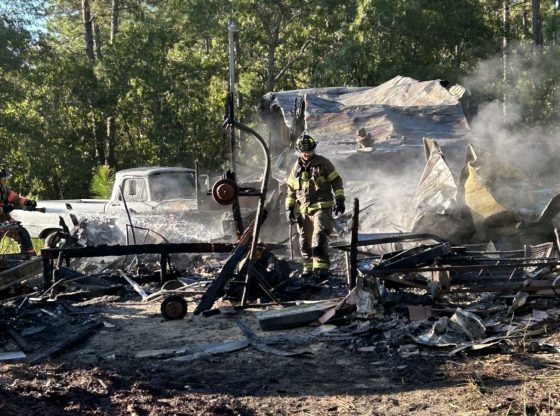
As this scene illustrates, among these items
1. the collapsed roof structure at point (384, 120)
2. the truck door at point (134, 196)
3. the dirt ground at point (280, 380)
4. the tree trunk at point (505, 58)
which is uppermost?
the tree trunk at point (505, 58)

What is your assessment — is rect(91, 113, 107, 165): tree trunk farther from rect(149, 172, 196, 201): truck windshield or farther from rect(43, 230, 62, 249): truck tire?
rect(43, 230, 62, 249): truck tire

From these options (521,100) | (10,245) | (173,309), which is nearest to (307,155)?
(173,309)

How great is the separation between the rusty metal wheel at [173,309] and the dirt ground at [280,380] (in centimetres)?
61

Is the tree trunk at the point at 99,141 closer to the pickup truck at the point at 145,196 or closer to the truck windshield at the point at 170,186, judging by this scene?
the pickup truck at the point at 145,196

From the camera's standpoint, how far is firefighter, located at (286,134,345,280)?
842 cm

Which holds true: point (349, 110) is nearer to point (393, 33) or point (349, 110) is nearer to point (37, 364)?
point (37, 364)

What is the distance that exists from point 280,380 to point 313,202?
4060 mm

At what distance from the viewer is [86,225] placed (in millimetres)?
11516

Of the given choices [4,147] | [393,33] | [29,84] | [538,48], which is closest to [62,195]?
[4,147]

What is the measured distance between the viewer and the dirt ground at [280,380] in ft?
13.7

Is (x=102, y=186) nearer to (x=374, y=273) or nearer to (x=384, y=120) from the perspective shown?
(x=384, y=120)

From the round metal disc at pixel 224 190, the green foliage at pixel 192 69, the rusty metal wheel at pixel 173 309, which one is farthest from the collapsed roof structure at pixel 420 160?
the green foliage at pixel 192 69

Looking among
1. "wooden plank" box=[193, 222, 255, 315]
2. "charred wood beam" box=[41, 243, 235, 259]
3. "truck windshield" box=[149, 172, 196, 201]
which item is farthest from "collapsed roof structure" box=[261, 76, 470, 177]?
"wooden plank" box=[193, 222, 255, 315]

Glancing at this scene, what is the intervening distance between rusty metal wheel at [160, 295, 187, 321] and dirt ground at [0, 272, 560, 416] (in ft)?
2.00
